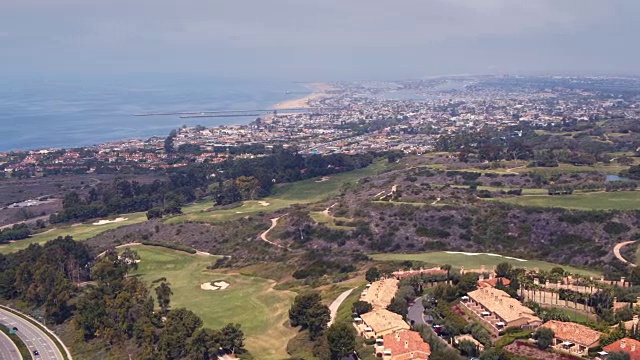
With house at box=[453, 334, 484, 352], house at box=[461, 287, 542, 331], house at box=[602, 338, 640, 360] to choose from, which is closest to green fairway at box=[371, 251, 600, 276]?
house at box=[461, 287, 542, 331]

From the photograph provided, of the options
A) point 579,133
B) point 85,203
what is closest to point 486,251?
point 85,203

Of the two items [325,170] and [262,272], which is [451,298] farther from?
[325,170]

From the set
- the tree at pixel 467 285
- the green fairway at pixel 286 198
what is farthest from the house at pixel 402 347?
the green fairway at pixel 286 198

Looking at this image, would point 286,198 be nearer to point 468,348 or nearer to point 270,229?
point 270,229

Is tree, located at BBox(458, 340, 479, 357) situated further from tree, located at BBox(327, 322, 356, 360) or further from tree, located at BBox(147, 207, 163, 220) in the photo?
tree, located at BBox(147, 207, 163, 220)

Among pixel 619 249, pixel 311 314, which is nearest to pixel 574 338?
pixel 311 314
